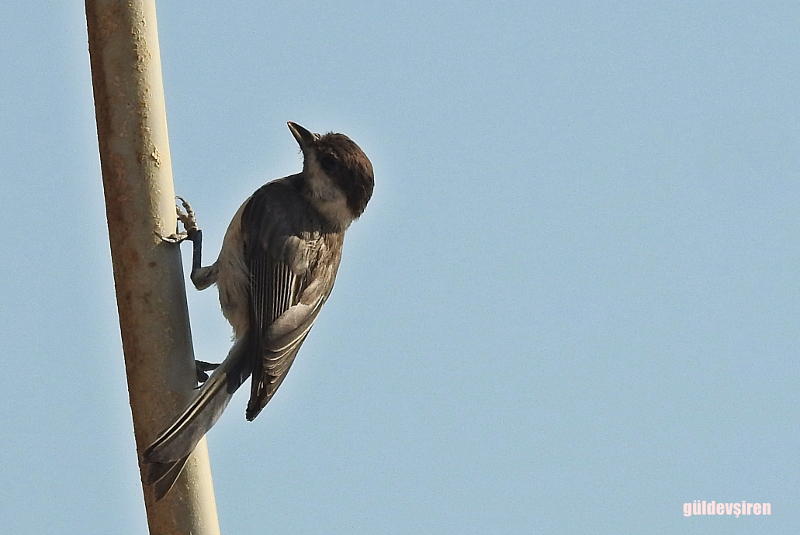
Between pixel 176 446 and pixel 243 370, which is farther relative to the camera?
pixel 243 370

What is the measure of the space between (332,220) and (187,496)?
5.25ft

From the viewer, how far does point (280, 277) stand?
3.75 m

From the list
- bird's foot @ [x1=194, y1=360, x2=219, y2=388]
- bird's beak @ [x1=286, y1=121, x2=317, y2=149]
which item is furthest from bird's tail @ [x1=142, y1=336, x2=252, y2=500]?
bird's beak @ [x1=286, y1=121, x2=317, y2=149]

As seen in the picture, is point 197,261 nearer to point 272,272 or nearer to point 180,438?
point 272,272

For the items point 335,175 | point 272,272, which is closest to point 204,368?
point 272,272

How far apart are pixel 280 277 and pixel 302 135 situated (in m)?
0.83

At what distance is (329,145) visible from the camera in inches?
165

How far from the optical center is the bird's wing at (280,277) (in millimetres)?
3434

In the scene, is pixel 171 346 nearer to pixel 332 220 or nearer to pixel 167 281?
pixel 167 281

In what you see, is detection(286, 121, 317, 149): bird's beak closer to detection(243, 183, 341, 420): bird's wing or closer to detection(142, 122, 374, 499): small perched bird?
detection(142, 122, 374, 499): small perched bird

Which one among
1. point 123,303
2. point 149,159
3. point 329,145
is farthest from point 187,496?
point 329,145

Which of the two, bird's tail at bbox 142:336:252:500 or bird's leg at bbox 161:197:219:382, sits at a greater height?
bird's leg at bbox 161:197:219:382

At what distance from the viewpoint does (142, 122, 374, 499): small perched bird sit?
2.97 m

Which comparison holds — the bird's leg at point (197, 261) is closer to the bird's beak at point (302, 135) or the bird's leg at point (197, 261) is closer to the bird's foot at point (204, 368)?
the bird's foot at point (204, 368)
